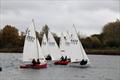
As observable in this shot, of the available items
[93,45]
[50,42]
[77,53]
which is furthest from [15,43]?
[77,53]

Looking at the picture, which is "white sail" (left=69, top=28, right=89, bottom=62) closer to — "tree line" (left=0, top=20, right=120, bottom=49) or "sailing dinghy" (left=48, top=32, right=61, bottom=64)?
"sailing dinghy" (left=48, top=32, right=61, bottom=64)

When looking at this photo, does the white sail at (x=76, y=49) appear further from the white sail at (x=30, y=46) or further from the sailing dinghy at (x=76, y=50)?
the white sail at (x=30, y=46)

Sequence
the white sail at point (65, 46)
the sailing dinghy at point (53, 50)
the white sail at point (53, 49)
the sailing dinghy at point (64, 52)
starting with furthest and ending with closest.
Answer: the white sail at point (53, 49)
the sailing dinghy at point (53, 50)
the sailing dinghy at point (64, 52)
the white sail at point (65, 46)

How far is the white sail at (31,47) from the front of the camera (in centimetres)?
6875

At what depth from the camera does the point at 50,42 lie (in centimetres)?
8794

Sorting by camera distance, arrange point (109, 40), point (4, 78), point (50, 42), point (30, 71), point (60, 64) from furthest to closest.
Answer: point (109, 40) → point (50, 42) → point (60, 64) → point (30, 71) → point (4, 78)

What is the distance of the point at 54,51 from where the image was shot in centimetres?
8662

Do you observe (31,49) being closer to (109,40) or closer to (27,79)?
(27,79)

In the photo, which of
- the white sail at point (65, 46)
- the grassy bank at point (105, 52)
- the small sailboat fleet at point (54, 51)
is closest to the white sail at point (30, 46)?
the small sailboat fleet at point (54, 51)

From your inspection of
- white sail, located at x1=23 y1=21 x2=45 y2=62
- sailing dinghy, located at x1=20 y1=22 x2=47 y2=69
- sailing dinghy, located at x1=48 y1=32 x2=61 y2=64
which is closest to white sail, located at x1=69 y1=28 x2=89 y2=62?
sailing dinghy, located at x1=20 y1=22 x2=47 y2=69

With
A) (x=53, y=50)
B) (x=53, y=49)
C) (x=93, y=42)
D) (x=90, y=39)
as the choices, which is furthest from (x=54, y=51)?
(x=90, y=39)

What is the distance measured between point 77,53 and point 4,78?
75.4ft

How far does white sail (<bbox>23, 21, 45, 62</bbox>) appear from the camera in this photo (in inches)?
2707

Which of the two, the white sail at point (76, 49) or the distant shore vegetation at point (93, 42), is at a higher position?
the distant shore vegetation at point (93, 42)
